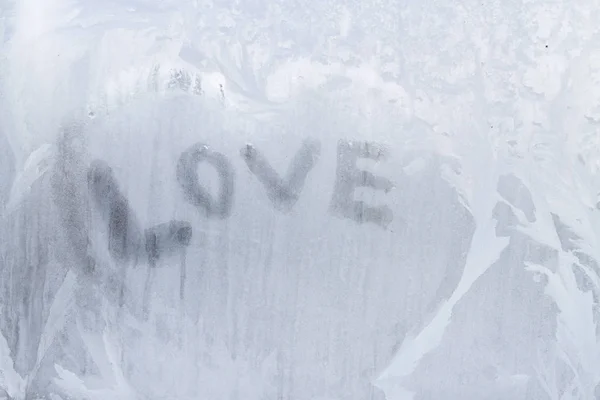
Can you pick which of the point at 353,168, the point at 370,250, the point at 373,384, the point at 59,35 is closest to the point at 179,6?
the point at 59,35

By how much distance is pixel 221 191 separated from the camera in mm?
1036

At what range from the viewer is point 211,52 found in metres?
1.04

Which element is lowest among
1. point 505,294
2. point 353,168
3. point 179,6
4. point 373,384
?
point 373,384

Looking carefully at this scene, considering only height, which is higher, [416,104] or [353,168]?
[416,104]

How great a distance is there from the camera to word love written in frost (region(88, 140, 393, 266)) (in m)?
1.03

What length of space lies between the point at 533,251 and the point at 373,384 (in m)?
0.35

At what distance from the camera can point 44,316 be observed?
3.52 feet

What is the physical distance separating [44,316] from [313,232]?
49 centimetres

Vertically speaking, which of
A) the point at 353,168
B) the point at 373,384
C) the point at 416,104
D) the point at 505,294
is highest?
the point at 416,104

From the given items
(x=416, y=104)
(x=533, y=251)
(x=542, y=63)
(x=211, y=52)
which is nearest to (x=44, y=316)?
(x=211, y=52)

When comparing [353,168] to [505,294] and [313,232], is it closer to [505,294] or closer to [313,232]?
[313,232]

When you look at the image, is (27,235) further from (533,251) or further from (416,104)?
(533,251)

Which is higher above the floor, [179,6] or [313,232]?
[179,6]

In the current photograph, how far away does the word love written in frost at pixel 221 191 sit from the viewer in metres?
1.03
